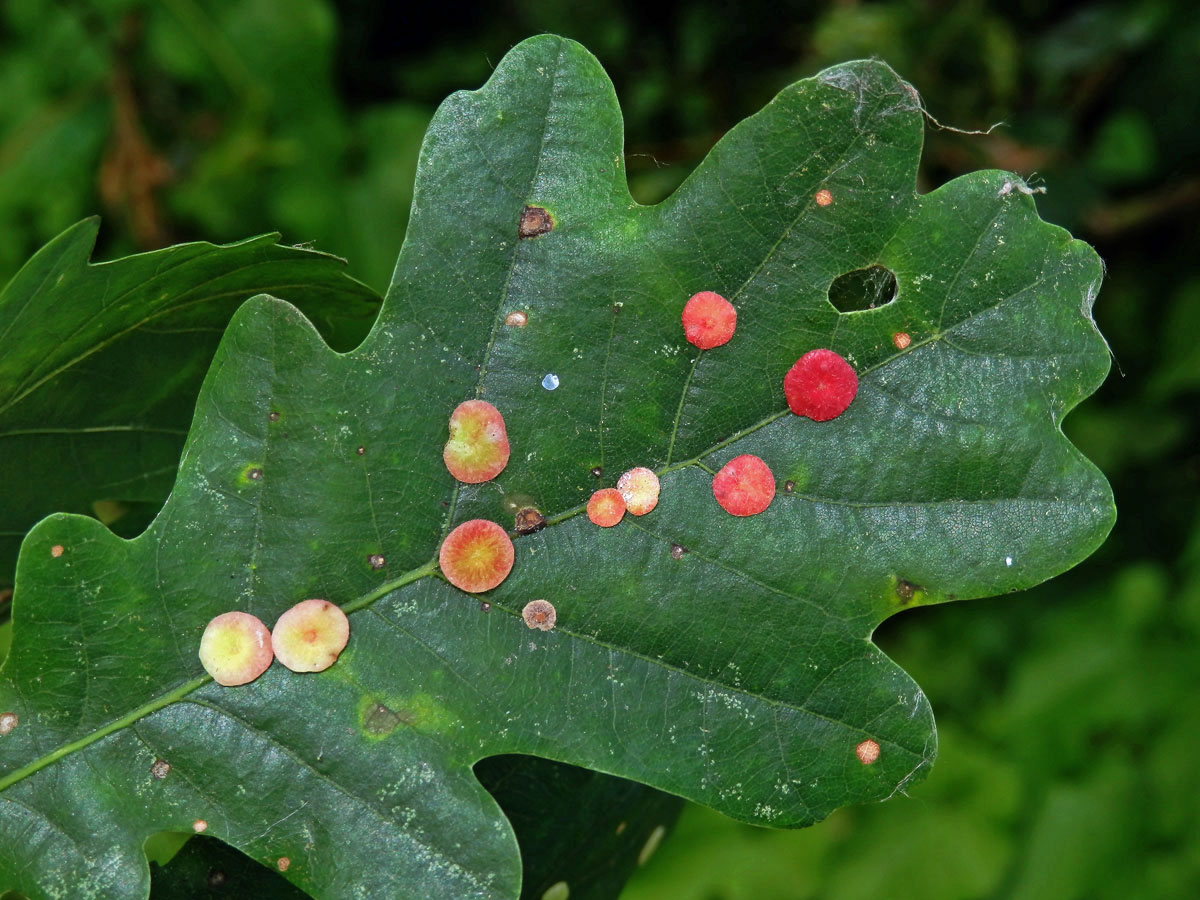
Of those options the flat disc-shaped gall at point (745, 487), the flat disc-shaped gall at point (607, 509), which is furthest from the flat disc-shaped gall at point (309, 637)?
the flat disc-shaped gall at point (745, 487)

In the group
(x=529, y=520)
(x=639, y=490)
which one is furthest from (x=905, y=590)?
(x=529, y=520)

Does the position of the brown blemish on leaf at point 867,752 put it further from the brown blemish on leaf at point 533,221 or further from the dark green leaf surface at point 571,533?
the brown blemish on leaf at point 533,221

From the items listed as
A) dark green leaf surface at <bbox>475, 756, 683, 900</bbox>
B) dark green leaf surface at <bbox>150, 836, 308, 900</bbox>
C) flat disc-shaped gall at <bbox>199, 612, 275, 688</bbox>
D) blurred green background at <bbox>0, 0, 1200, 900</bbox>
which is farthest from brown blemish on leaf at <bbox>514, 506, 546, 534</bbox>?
blurred green background at <bbox>0, 0, 1200, 900</bbox>

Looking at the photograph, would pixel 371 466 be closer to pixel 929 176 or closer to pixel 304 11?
pixel 304 11

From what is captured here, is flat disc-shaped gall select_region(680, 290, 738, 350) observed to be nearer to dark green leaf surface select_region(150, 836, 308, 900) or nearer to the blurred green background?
dark green leaf surface select_region(150, 836, 308, 900)

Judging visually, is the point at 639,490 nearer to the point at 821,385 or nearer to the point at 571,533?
the point at 571,533

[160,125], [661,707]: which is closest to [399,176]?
[160,125]
